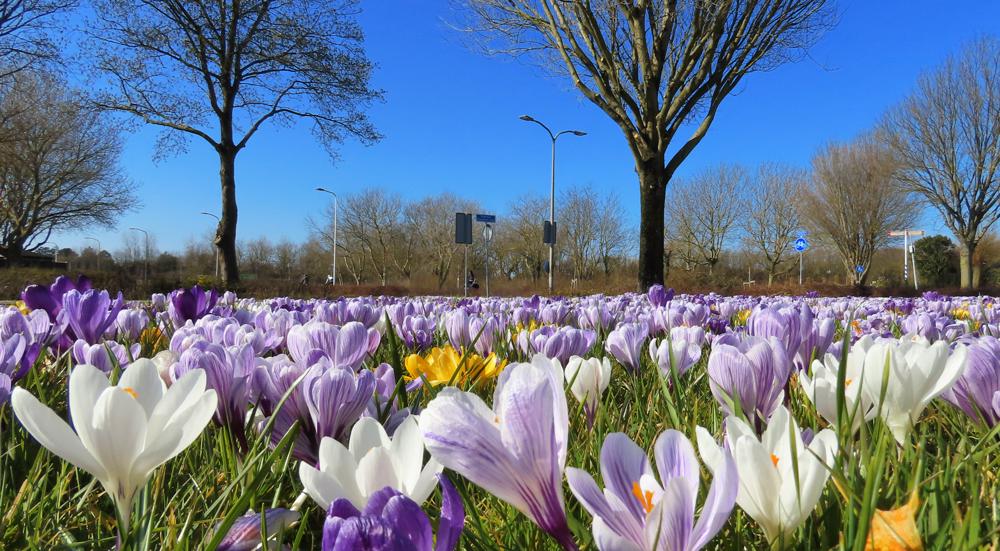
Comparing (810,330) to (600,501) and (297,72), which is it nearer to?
(600,501)

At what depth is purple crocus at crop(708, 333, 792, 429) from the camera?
82cm

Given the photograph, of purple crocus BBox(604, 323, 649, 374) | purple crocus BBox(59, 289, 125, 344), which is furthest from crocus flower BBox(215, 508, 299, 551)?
purple crocus BBox(59, 289, 125, 344)

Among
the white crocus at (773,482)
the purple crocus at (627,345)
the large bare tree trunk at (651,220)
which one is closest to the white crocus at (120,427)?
the white crocus at (773,482)

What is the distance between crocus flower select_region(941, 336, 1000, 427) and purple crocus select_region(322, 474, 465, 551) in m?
0.79

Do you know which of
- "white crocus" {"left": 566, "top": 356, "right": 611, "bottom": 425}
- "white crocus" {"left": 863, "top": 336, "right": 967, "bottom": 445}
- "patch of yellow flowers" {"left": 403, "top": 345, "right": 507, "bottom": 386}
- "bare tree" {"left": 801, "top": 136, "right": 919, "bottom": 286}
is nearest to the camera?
"white crocus" {"left": 863, "top": 336, "right": 967, "bottom": 445}

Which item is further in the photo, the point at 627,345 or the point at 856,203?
the point at 856,203

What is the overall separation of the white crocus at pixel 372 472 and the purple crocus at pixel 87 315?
4.60ft

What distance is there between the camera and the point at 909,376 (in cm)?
71

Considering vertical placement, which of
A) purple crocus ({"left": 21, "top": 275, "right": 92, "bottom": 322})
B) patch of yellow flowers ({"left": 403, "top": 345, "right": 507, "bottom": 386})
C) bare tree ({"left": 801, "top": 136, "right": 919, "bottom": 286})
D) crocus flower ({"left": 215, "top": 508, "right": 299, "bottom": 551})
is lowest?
crocus flower ({"left": 215, "top": 508, "right": 299, "bottom": 551})

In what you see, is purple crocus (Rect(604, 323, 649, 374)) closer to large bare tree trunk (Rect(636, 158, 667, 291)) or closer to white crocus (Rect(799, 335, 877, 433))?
white crocus (Rect(799, 335, 877, 433))

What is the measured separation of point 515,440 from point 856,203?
123 ft

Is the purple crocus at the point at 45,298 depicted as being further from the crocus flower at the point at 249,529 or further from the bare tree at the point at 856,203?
the bare tree at the point at 856,203

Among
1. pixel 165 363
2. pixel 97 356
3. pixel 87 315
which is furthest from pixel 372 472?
pixel 87 315

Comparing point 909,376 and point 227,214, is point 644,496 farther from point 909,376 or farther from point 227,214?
point 227,214
